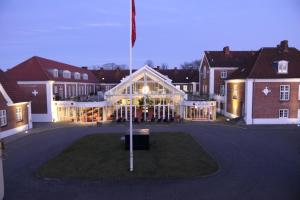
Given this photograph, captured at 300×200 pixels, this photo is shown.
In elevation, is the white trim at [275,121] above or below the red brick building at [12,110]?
below

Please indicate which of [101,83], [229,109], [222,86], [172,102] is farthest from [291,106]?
[101,83]

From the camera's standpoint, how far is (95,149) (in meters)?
16.2

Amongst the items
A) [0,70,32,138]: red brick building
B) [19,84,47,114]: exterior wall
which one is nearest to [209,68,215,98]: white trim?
[19,84,47,114]: exterior wall

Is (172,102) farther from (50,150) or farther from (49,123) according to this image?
(50,150)

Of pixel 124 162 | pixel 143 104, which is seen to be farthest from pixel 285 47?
pixel 124 162

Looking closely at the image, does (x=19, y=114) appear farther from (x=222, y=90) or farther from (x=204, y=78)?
(x=204, y=78)

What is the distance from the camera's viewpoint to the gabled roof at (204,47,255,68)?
36.6m

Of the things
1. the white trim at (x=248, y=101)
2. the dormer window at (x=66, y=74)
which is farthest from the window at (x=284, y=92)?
the dormer window at (x=66, y=74)

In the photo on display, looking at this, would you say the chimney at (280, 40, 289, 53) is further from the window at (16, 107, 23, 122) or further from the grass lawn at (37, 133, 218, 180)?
the window at (16, 107, 23, 122)

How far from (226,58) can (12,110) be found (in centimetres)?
2953

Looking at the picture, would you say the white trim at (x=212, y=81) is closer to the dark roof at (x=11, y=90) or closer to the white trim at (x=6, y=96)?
the dark roof at (x=11, y=90)

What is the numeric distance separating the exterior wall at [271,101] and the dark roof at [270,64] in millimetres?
948

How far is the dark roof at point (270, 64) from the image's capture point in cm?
2619

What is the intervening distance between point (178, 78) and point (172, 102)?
18.8 metres
